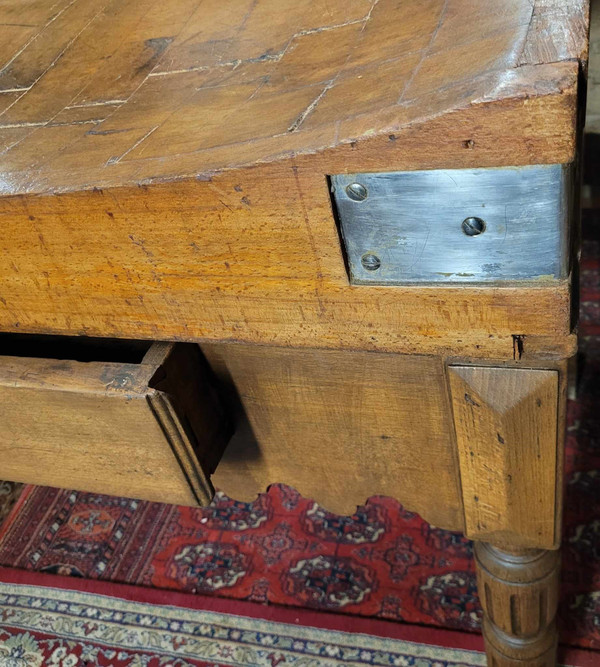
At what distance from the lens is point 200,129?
0.68 metres

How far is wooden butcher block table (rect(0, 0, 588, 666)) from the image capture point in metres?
0.55

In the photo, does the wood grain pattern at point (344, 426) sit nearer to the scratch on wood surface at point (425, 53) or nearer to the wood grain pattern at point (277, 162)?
the wood grain pattern at point (277, 162)

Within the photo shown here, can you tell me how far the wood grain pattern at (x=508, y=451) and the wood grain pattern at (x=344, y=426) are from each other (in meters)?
0.04

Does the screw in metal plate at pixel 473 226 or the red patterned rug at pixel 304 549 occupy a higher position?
the screw in metal plate at pixel 473 226

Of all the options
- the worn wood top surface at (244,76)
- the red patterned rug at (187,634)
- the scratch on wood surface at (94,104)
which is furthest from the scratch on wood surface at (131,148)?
the red patterned rug at (187,634)

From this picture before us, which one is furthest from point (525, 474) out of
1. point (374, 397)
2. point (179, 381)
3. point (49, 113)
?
point (49, 113)

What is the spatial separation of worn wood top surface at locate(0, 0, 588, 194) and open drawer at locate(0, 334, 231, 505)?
20 centimetres

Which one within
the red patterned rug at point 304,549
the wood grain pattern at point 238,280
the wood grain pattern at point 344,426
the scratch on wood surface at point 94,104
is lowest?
the red patterned rug at point 304,549

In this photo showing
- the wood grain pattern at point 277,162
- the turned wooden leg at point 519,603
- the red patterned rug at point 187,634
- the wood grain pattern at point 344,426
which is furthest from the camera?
the red patterned rug at point 187,634

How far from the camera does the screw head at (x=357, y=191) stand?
1.86 feet

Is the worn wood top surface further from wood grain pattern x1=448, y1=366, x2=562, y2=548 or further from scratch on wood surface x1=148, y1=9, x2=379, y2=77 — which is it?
wood grain pattern x1=448, y1=366, x2=562, y2=548

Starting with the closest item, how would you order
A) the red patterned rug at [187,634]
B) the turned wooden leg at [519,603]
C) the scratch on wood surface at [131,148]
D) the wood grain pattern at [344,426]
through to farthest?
1. the scratch on wood surface at [131,148]
2. the wood grain pattern at [344,426]
3. the turned wooden leg at [519,603]
4. the red patterned rug at [187,634]

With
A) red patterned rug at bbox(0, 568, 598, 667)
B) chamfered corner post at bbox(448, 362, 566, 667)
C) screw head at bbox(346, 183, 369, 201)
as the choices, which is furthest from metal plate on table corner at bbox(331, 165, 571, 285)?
red patterned rug at bbox(0, 568, 598, 667)

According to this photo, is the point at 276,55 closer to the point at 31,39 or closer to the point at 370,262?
the point at 370,262
